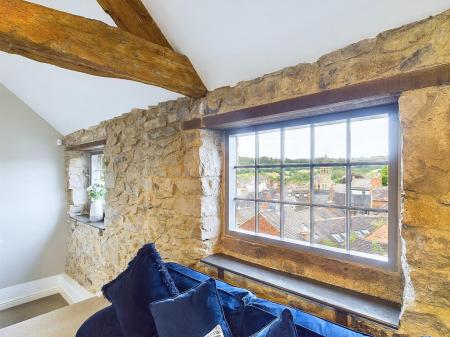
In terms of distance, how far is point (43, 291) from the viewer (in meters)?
3.73

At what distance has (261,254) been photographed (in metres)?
1.74

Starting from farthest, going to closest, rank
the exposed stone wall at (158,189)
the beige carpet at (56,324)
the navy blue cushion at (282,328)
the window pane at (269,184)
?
the exposed stone wall at (158,189) < the beige carpet at (56,324) < the window pane at (269,184) < the navy blue cushion at (282,328)

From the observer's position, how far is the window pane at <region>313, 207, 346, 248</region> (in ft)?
4.80

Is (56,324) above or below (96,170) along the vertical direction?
below

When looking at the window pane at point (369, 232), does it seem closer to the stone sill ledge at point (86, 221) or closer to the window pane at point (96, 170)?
the stone sill ledge at point (86, 221)

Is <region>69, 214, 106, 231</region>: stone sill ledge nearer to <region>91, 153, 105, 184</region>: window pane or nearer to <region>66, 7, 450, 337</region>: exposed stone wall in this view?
<region>66, 7, 450, 337</region>: exposed stone wall

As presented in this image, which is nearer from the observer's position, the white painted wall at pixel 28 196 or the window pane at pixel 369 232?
the window pane at pixel 369 232

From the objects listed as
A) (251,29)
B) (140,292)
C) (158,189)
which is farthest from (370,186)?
(158,189)

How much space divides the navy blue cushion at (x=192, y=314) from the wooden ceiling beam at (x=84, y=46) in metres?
1.18

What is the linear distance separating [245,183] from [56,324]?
5.70ft

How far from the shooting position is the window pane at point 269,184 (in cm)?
174

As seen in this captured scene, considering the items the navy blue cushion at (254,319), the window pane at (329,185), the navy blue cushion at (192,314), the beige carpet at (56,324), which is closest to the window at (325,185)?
the window pane at (329,185)

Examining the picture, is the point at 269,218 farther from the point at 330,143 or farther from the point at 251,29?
the point at 251,29

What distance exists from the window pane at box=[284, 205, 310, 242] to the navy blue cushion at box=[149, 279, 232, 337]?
2.14 ft
